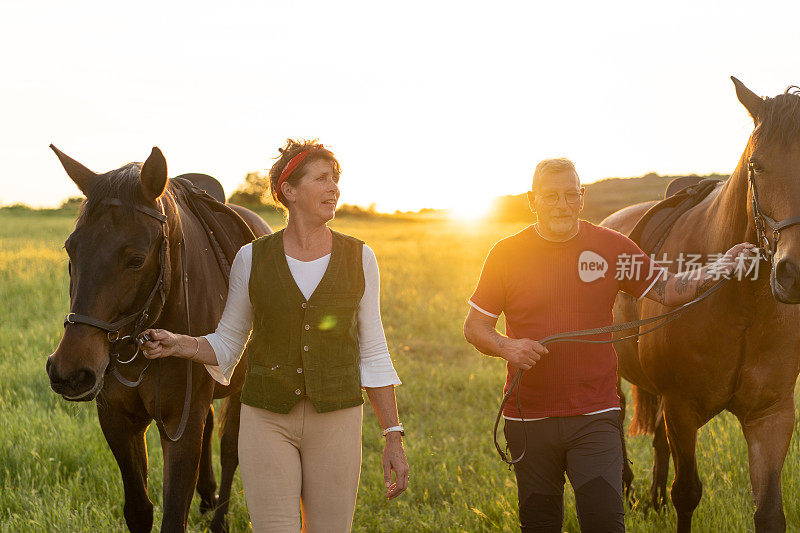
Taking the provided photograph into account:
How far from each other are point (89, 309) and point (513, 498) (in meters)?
3.04

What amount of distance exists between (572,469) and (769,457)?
4.20ft

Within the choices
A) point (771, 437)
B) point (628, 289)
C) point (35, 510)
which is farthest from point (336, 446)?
point (35, 510)

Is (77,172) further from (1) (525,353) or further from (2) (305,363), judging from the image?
(1) (525,353)

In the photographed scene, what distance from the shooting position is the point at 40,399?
6430mm

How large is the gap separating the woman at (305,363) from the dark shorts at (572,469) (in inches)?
25.1

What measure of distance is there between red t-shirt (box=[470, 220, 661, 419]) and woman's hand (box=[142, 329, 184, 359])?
133 centimetres

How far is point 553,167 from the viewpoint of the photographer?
2773 millimetres

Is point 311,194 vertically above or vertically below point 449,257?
above

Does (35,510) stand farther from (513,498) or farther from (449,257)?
(449,257)

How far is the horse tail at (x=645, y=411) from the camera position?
537cm

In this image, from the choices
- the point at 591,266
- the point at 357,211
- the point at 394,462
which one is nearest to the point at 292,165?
the point at 394,462

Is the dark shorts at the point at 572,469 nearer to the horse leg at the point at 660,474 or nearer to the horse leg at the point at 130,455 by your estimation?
the horse leg at the point at 130,455

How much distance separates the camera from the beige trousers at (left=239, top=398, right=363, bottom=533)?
240cm

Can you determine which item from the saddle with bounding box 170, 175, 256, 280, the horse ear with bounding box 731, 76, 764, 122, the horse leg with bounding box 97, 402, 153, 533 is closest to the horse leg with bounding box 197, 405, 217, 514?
the horse leg with bounding box 97, 402, 153, 533
